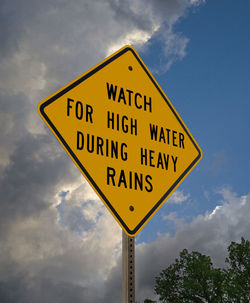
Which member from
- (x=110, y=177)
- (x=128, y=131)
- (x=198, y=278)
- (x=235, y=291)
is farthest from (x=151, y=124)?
(x=198, y=278)

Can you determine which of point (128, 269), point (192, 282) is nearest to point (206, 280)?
point (192, 282)

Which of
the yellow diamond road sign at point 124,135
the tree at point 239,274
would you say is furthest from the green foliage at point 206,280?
the yellow diamond road sign at point 124,135

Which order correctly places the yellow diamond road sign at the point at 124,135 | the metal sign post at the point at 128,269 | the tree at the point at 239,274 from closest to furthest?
the metal sign post at the point at 128,269 → the yellow diamond road sign at the point at 124,135 → the tree at the point at 239,274

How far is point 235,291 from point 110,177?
3729 cm

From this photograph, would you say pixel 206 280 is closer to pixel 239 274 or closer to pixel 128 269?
pixel 239 274

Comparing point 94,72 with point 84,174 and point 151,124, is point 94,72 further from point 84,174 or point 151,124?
point 84,174

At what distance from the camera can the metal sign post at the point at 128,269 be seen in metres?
3.12

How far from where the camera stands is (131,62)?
4027mm

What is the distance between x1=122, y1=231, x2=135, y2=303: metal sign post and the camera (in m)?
3.12

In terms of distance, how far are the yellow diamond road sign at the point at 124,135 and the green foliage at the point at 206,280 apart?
120 ft

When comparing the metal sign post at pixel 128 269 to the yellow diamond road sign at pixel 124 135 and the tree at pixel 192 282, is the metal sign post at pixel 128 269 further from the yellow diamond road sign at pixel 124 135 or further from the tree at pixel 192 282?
the tree at pixel 192 282

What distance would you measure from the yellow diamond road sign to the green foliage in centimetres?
3659

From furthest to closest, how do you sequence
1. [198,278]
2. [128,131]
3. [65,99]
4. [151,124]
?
[198,278], [151,124], [128,131], [65,99]

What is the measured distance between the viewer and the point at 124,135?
3543mm
